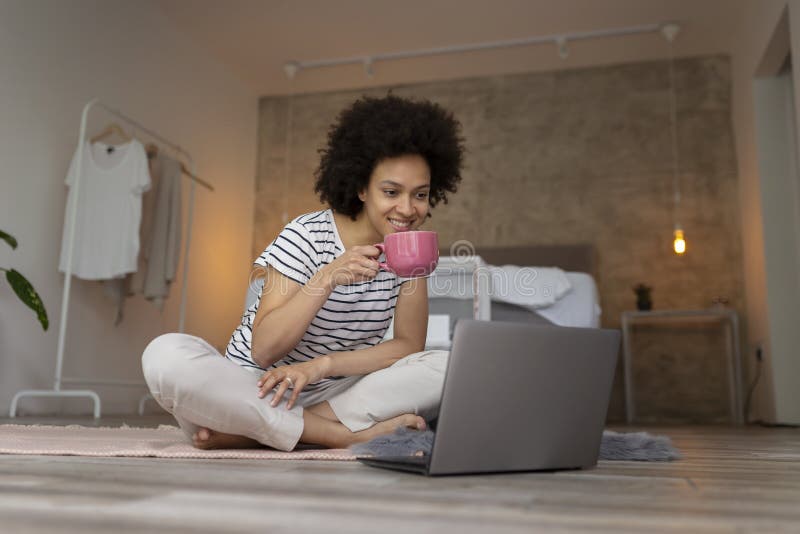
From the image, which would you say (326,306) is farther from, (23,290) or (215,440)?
(23,290)

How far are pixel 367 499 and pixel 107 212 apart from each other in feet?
11.0

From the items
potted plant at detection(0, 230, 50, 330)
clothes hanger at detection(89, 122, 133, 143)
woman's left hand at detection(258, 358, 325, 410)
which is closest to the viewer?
woman's left hand at detection(258, 358, 325, 410)

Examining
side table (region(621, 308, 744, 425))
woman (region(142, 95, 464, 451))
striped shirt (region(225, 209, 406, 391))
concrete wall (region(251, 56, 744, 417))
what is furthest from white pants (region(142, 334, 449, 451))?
concrete wall (region(251, 56, 744, 417))

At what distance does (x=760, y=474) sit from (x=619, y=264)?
426cm

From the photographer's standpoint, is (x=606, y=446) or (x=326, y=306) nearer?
(x=606, y=446)

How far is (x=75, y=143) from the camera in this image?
13.1 feet

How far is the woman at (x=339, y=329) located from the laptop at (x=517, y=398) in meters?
0.36

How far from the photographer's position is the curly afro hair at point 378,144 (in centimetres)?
169

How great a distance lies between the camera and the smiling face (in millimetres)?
1621

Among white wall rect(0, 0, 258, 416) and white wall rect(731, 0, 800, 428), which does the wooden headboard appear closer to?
white wall rect(731, 0, 800, 428)

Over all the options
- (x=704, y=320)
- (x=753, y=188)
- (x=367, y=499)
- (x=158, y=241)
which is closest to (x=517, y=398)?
(x=367, y=499)

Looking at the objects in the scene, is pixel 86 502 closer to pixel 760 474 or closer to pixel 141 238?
pixel 760 474

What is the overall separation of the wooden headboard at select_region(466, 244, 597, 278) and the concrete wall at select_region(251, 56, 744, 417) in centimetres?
10

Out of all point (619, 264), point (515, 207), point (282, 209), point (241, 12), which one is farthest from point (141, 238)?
point (619, 264)
